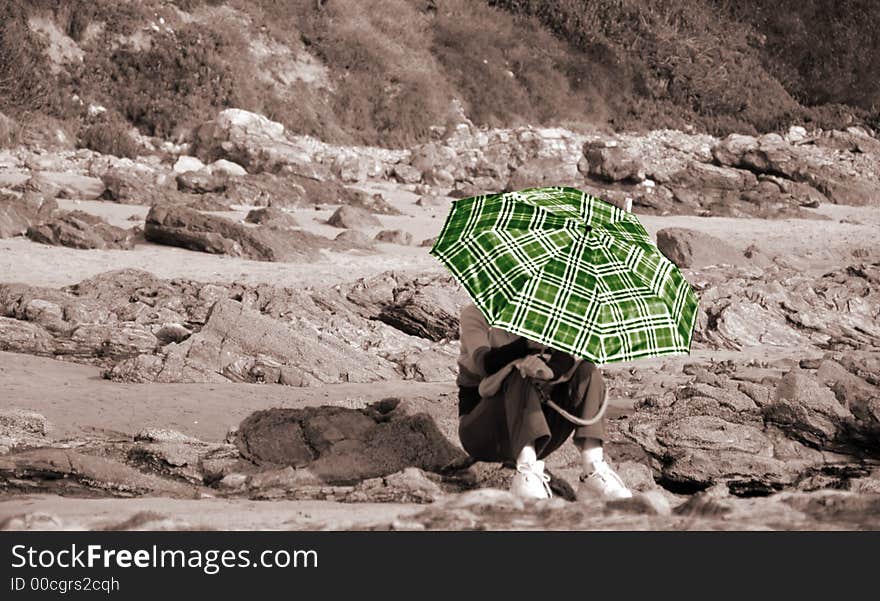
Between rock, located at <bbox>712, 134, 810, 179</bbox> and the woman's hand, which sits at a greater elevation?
the woman's hand

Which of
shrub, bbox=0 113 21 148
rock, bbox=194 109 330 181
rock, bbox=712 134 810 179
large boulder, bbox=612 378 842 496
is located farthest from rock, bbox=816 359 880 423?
rock, bbox=712 134 810 179

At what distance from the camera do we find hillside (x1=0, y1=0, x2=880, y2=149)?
2038cm

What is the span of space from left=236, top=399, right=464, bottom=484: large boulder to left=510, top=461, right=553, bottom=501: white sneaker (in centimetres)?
80

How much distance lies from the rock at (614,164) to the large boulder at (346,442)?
15.0m

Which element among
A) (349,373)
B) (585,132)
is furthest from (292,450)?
(585,132)

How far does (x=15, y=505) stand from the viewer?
397 centimetres

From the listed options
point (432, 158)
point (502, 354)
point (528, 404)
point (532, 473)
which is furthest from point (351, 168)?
point (532, 473)

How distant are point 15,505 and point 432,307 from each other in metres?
5.17

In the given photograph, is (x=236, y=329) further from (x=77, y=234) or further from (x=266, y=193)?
(x=266, y=193)

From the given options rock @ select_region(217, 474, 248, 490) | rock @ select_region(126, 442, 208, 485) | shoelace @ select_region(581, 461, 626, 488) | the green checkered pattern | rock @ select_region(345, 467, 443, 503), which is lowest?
rock @ select_region(126, 442, 208, 485)

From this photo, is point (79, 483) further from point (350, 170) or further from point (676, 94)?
point (676, 94)

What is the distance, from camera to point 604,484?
13.5ft

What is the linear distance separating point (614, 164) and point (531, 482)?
16.3 metres

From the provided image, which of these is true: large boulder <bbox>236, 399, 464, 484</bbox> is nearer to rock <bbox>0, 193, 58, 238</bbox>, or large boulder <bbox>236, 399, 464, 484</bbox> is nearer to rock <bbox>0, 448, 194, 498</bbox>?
rock <bbox>0, 448, 194, 498</bbox>
